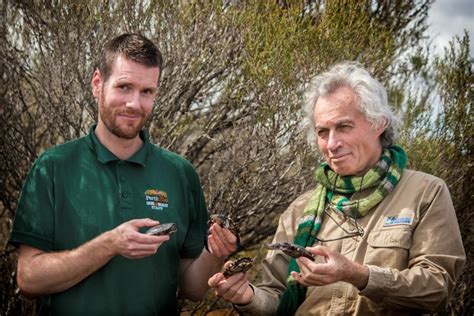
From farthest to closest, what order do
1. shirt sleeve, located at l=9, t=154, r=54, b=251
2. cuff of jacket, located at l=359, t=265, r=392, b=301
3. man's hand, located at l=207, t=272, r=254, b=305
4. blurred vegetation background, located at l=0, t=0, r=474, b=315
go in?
blurred vegetation background, located at l=0, t=0, r=474, b=315 < man's hand, located at l=207, t=272, r=254, b=305 < shirt sleeve, located at l=9, t=154, r=54, b=251 < cuff of jacket, located at l=359, t=265, r=392, b=301

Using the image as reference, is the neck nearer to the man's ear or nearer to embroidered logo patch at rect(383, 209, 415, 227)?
the man's ear

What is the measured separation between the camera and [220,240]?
3770 mm

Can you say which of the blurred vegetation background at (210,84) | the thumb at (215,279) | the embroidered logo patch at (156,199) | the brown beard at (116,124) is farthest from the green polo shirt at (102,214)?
the blurred vegetation background at (210,84)

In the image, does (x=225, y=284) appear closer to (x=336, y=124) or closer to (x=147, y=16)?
(x=336, y=124)

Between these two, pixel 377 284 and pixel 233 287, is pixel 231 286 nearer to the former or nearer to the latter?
pixel 233 287

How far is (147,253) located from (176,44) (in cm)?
511

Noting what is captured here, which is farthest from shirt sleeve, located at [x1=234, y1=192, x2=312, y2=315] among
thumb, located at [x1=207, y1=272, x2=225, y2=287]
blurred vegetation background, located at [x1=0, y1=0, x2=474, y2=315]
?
blurred vegetation background, located at [x1=0, y1=0, x2=474, y2=315]

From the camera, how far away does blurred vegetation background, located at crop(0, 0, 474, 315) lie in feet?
26.1

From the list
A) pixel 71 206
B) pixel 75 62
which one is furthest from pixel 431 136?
pixel 71 206

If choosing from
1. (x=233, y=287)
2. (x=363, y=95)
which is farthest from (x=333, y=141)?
(x=233, y=287)

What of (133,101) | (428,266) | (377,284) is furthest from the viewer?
Result: (133,101)

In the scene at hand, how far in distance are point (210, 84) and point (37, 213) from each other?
17.7 feet

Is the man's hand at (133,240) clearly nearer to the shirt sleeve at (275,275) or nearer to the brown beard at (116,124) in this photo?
the brown beard at (116,124)

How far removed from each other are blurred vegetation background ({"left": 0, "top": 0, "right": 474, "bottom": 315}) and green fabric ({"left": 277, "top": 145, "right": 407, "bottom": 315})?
3725mm
